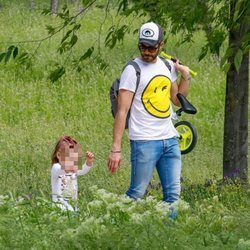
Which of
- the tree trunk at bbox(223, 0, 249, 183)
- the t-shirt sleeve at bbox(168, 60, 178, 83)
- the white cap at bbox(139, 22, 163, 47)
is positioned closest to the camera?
the white cap at bbox(139, 22, 163, 47)

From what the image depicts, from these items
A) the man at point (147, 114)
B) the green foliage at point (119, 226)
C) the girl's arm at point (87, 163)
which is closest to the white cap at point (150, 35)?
the man at point (147, 114)

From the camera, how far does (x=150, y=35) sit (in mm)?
7207

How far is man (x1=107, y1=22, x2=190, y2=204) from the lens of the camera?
719cm

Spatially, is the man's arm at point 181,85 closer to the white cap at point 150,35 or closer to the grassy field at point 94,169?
the white cap at point 150,35

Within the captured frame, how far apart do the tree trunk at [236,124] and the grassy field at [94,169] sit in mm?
246

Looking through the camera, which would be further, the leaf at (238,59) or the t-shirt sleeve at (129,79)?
the t-shirt sleeve at (129,79)

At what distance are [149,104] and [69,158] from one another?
70cm

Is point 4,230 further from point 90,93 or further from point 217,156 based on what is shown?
point 90,93

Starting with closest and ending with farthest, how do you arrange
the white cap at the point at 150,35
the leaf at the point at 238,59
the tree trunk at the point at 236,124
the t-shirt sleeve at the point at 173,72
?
1. the leaf at the point at 238,59
2. the white cap at the point at 150,35
3. the t-shirt sleeve at the point at 173,72
4. the tree trunk at the point at 236,124

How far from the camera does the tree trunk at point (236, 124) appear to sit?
399 inches

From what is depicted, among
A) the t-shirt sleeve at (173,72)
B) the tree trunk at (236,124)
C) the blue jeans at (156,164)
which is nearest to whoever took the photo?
the blue jeans at (156,164)

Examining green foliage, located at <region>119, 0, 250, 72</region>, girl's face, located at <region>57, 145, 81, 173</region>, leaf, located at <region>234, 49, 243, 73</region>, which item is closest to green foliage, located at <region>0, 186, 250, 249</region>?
leaf, located at <region>234, 49, 243, 73</region>

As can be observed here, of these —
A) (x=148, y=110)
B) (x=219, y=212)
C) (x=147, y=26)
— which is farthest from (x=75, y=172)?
→ (x=219, y=212)

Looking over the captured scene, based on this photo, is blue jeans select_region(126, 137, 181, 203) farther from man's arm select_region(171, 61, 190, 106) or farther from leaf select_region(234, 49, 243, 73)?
leaf select_region(234, 49, 243, 73)
